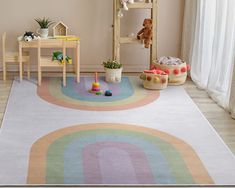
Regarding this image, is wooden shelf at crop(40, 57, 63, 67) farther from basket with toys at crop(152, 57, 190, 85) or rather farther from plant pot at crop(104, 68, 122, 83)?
basket with toys at crop(152, 57, 190, 85)

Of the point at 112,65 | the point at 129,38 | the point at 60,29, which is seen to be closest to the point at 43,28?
the point at 60,29

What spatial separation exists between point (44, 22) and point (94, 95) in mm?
1080

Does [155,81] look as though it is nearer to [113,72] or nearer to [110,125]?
[113,72]

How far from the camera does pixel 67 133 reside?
3770mm

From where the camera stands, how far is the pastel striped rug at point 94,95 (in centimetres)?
446

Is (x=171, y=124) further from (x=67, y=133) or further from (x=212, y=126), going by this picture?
(x=67, y=133)

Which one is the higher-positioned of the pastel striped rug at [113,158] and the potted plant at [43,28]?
the potted plant at [43,28]

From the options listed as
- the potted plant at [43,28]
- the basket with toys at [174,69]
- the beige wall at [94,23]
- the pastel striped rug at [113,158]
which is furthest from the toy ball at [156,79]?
the potted plant at [43,28]

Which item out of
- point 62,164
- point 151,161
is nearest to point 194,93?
point 151,161

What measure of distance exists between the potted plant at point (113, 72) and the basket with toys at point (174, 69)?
0.40 m

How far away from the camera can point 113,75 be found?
5.18m

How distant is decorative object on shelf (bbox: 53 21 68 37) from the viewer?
533 cm

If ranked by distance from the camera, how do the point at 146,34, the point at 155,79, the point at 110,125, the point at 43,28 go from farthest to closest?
the point at 146,34
the point at 43,28
the point at 155,79
the point at 110,125

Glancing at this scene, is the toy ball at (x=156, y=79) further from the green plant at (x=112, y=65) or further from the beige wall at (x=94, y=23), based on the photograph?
the beige wall at (x=94, y=23)
